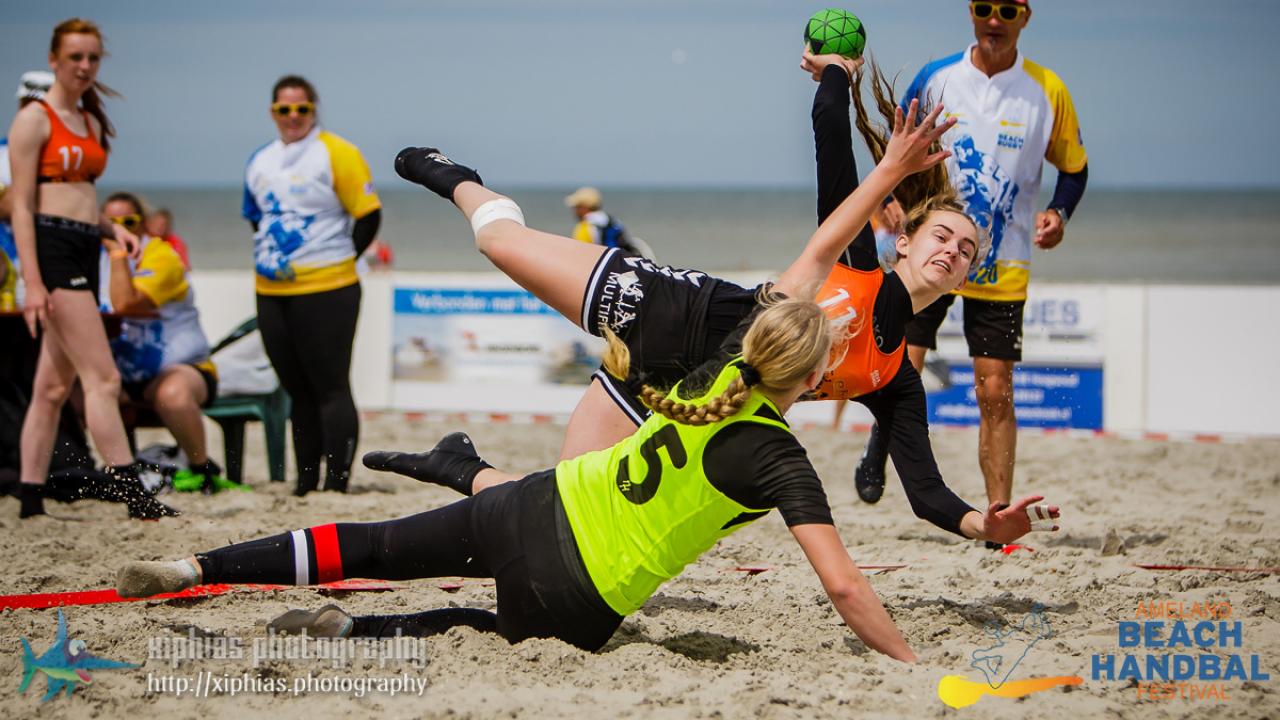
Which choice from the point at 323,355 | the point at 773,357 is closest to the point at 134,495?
the point at 323,355

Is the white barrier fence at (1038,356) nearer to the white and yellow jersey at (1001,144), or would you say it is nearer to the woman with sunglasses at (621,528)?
the white and yellow jersey at (1001,144)

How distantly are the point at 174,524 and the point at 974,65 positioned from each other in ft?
12.9

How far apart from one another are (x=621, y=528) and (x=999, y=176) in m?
2.82

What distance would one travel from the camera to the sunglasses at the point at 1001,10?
5.08m

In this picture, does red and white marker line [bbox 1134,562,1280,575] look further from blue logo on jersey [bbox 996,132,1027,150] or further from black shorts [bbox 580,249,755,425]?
black shorts [bbox 580,249,755,425]

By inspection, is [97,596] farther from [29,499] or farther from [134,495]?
[29,499]

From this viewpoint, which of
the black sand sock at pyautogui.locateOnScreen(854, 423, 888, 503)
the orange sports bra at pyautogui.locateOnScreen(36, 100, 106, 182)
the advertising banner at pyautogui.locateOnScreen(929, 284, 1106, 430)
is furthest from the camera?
the advertising banner at pyautogui.locateOnScreen(929, 284, 1106, 430)

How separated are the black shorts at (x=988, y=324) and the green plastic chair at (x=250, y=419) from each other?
3771 millimetres

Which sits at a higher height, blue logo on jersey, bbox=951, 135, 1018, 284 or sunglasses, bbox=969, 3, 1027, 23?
sunglasses, bbox=969, 3, 1027, 23

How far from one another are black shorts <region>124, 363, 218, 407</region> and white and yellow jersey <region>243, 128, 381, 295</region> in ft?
1.96

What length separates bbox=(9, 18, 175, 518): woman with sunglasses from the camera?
5477 mm

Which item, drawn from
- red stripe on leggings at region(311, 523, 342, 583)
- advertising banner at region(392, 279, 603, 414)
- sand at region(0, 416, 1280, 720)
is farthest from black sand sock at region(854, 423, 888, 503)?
advertising banner at region(392, 279, 603, 414)

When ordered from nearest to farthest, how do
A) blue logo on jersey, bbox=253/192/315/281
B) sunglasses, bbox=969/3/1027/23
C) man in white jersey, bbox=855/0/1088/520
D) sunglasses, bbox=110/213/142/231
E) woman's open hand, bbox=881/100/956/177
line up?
1. woman's open hand, bbox=881/100/956/177
2. sunglasses, bbox=969/3/1027/23
3. man in white jersey, bbox=855/0/1088/520
4. blue logo on jersey, bbox=253/192/315/281
5. sunglasses, bbox=110/213/142/231

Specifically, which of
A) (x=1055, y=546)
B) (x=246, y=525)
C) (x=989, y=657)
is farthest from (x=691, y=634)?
(x=246, y=525)
